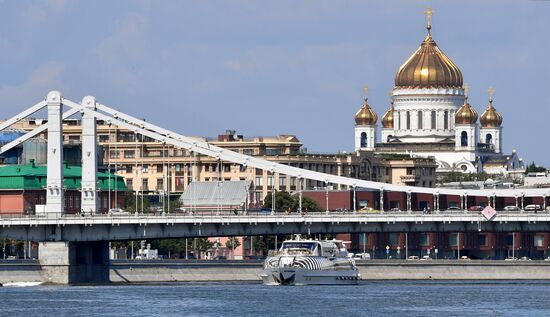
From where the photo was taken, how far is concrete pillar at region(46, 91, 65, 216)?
193625 mm

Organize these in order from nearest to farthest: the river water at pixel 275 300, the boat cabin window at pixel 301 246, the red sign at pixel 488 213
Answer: the river water at pixel 275 300 → the red sign at pixel 488 213 → the boat cabin window at pixel 301 246

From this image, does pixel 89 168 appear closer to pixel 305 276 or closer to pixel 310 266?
pixel 305 276

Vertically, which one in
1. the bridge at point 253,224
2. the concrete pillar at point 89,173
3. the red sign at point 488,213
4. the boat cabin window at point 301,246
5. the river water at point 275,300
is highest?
the concrete pillar at point 89,173

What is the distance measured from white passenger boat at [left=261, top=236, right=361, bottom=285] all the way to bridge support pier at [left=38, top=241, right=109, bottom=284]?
1232 centimetres

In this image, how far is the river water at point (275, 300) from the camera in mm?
150125

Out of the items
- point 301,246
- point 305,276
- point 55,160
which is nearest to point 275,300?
point 305,276

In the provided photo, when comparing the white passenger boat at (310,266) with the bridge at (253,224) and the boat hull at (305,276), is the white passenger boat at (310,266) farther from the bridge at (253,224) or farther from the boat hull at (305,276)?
the bridge at (253,224)

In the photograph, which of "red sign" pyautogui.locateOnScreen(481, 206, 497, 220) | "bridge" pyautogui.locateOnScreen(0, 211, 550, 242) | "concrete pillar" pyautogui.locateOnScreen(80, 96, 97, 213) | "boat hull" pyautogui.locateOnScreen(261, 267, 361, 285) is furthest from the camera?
"concrete pillar" pyautogui.locateOnScreen(80, 96, 97, 213)

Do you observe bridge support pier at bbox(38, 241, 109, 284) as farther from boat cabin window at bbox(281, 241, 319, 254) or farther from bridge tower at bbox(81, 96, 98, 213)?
boat cabin window at bbox(281, 241, 319, 254)

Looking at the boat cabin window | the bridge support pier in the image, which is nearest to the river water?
the bridge support pier

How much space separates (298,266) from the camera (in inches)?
7480

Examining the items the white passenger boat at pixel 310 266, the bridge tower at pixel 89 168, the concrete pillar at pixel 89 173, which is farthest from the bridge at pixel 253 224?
the concrete pillar at pixel 89 173

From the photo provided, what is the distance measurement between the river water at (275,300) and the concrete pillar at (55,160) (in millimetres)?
8293

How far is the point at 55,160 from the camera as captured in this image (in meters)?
194
